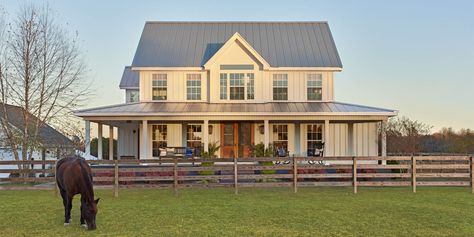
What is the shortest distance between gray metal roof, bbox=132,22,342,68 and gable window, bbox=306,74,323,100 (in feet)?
1.95

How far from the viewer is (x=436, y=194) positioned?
13.9 meters

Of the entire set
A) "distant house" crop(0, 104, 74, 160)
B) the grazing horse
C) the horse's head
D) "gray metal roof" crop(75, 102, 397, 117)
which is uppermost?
"gray metal roof" crop(75, 102, 397, 117)

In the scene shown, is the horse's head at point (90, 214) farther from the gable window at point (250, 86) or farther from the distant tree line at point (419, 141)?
the distant tree line at point (419, 141)

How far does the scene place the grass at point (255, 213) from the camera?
8.55m

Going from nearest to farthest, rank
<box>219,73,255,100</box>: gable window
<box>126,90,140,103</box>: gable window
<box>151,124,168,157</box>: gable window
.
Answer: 1. <box>219,73,255,100</box>: gable window
2. <box>151,124,168,157</box>: gable window
3. <box>126,90,140,103</box>: gable window

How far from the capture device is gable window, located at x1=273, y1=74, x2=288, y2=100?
2283 centimetres


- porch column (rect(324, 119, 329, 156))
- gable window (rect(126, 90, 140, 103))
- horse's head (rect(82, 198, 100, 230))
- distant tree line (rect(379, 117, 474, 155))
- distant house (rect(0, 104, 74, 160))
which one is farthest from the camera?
distant tree line (rect(379, 117, 474, 155))

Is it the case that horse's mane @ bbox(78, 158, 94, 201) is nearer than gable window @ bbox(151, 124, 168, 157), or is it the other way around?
horse's mane @ bbox(78, 158, 94, 201)

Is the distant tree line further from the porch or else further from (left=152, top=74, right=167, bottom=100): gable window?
(left=152, top=74, right=167, bottom=100): gable window

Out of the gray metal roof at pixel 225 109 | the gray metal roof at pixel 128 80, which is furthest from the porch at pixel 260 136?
the gray metal roof at pixel 128 80

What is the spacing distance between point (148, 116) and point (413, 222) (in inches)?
514

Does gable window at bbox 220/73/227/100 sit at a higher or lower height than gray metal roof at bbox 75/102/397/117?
higher

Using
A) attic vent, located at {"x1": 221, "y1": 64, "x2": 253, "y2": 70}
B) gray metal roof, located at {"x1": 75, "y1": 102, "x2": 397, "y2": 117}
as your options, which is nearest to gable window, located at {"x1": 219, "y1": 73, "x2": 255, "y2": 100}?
attic vent, located at {"x1": 221, "y1": 64, "x2": 253, "y2": 70}

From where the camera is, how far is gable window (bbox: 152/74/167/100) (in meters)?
23.0
